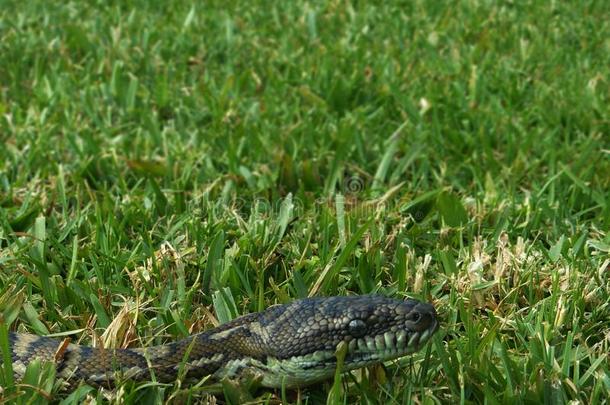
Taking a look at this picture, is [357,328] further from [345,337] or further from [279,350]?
[279,350]

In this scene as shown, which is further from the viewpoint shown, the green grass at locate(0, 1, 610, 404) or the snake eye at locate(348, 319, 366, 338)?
the green grass at locate(0, 1, 610, 404)

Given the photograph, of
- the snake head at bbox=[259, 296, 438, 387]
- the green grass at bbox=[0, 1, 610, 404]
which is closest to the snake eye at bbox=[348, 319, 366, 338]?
the snake head at bbox=[259, 296, 438, 387]

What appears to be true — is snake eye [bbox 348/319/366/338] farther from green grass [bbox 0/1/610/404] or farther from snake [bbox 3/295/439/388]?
green grass [bbox 0/1/610/404]

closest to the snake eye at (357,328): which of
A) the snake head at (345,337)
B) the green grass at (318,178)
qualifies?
the snake head at (345,337)

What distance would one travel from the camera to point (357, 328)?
274 centimetres

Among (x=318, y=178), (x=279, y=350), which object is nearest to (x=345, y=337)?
(x=279, y=350)

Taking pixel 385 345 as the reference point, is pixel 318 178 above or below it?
below

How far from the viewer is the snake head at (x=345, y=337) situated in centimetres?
272

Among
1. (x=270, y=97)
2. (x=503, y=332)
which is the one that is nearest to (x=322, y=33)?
(x=270, y=97)

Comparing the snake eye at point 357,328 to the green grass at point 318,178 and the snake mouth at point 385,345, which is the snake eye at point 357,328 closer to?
the snake mouth at point 385,345

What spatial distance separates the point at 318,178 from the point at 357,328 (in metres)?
1.69

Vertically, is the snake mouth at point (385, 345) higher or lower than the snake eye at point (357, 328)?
lower

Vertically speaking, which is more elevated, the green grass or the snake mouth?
→ the snake mouth

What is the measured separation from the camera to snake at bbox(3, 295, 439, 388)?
8.96ft
